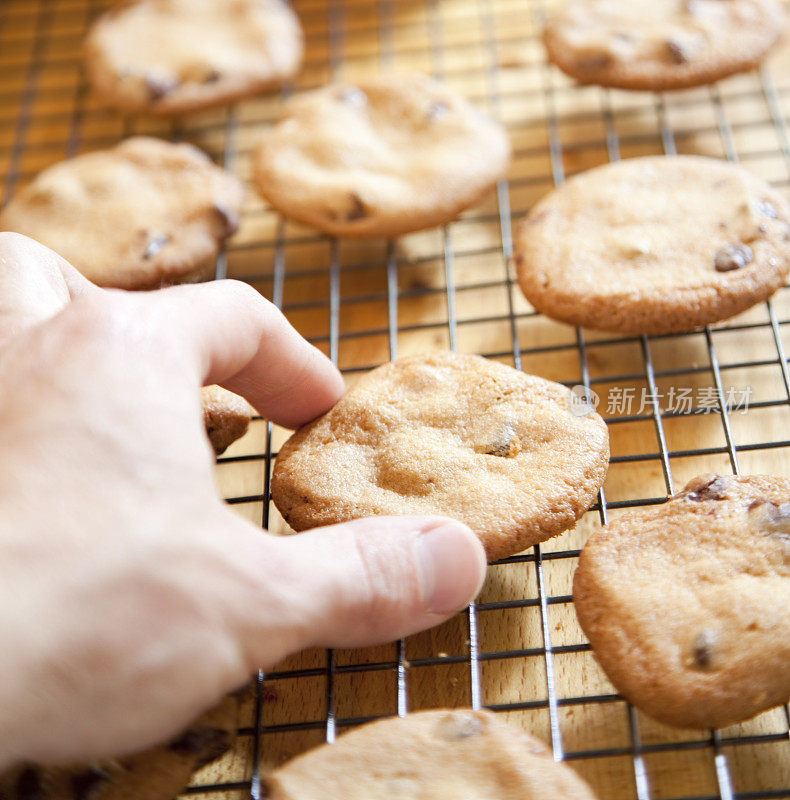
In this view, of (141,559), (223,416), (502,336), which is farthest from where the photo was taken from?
(502,336)

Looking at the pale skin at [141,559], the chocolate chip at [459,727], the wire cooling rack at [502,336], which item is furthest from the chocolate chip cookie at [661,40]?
the chocolate chip at [459,727]

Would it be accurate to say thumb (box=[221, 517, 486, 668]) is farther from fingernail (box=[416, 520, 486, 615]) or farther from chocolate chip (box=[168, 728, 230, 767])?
chocolate chip (box=[168, 728, 230, 767])

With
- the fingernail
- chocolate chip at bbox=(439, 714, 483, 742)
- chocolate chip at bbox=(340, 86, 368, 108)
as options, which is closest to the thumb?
the fingernail

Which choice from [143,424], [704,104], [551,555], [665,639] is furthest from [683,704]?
[704,104]

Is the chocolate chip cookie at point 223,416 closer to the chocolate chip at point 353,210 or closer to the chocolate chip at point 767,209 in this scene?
the chocolate chip at point 353,210

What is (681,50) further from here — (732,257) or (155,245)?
(155,245)

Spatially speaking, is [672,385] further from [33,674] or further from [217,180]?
[33,674]

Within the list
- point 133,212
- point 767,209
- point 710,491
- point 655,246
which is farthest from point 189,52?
point 710,491
